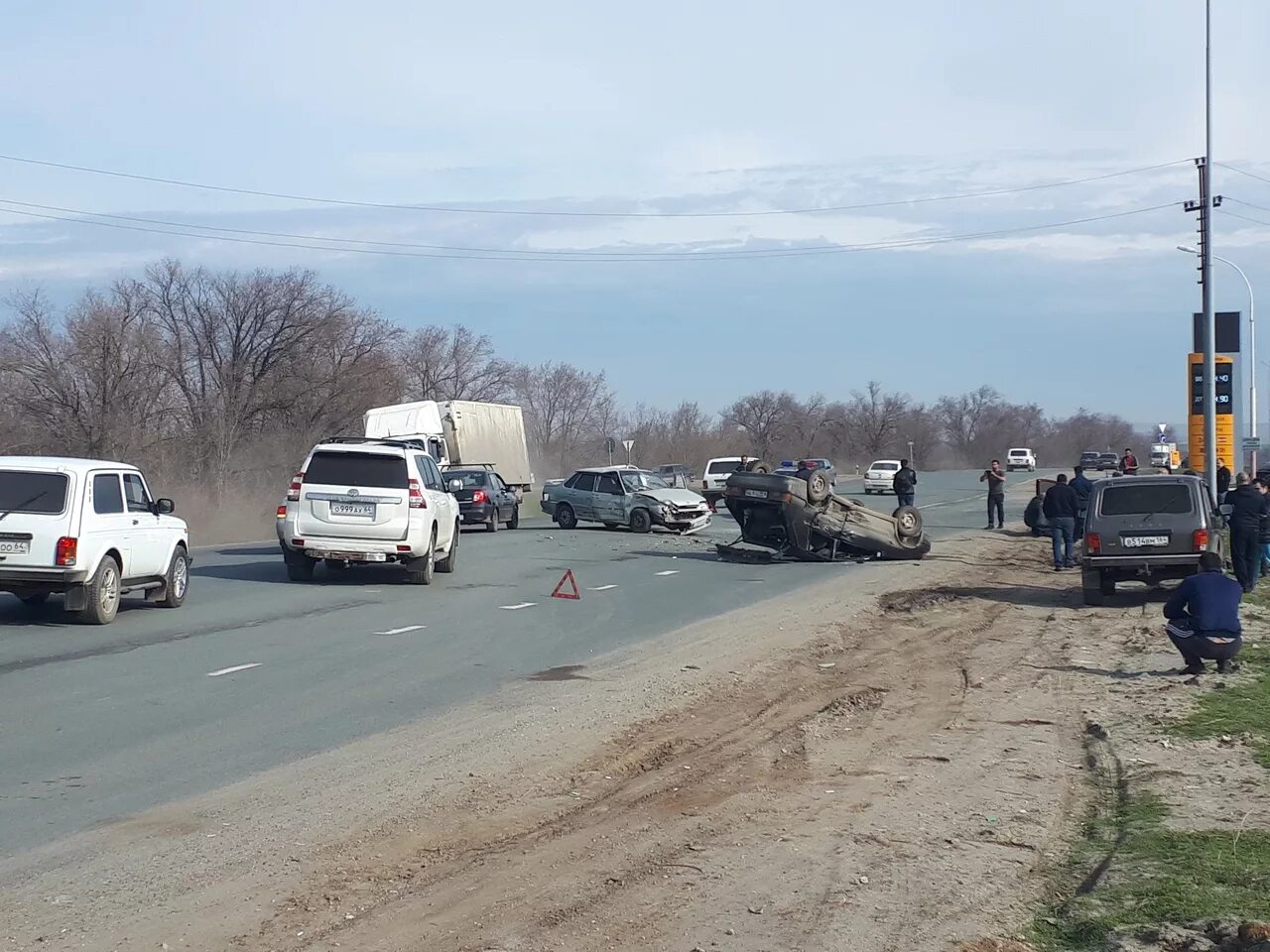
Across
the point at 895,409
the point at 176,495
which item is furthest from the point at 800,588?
the point at 895,409

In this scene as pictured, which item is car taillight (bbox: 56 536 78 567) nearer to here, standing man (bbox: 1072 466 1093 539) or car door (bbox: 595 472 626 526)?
standing man (bbox: 1072 466 1093 539)

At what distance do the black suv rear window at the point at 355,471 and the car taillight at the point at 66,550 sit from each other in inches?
224

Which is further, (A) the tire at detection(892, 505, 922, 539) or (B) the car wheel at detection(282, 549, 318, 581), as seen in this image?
(A) the tire at detection(892, 505, 922, 539)

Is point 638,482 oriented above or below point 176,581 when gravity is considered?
above

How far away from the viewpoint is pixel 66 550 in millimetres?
14680

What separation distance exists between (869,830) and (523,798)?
2057 millimetres

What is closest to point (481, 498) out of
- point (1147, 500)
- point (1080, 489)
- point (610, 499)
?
point (610, 499)

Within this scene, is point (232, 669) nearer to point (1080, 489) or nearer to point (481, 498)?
point (1080, 489)

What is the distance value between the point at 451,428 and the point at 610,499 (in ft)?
25.6

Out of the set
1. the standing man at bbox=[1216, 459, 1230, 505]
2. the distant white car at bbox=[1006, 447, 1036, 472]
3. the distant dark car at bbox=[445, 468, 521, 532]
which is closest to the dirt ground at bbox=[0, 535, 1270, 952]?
the standing man at bbox=[1216, 459, 1230, 505]

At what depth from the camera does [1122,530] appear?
61.2 ft

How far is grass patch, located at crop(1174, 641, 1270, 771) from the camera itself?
368 inches

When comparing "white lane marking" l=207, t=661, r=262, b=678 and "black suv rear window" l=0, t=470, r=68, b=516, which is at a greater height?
"black suv rear window" l=0, t=470, r=68, b=516

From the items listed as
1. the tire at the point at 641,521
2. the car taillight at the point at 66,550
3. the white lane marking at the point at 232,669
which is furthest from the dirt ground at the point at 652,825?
the tire at the point at 641,521
